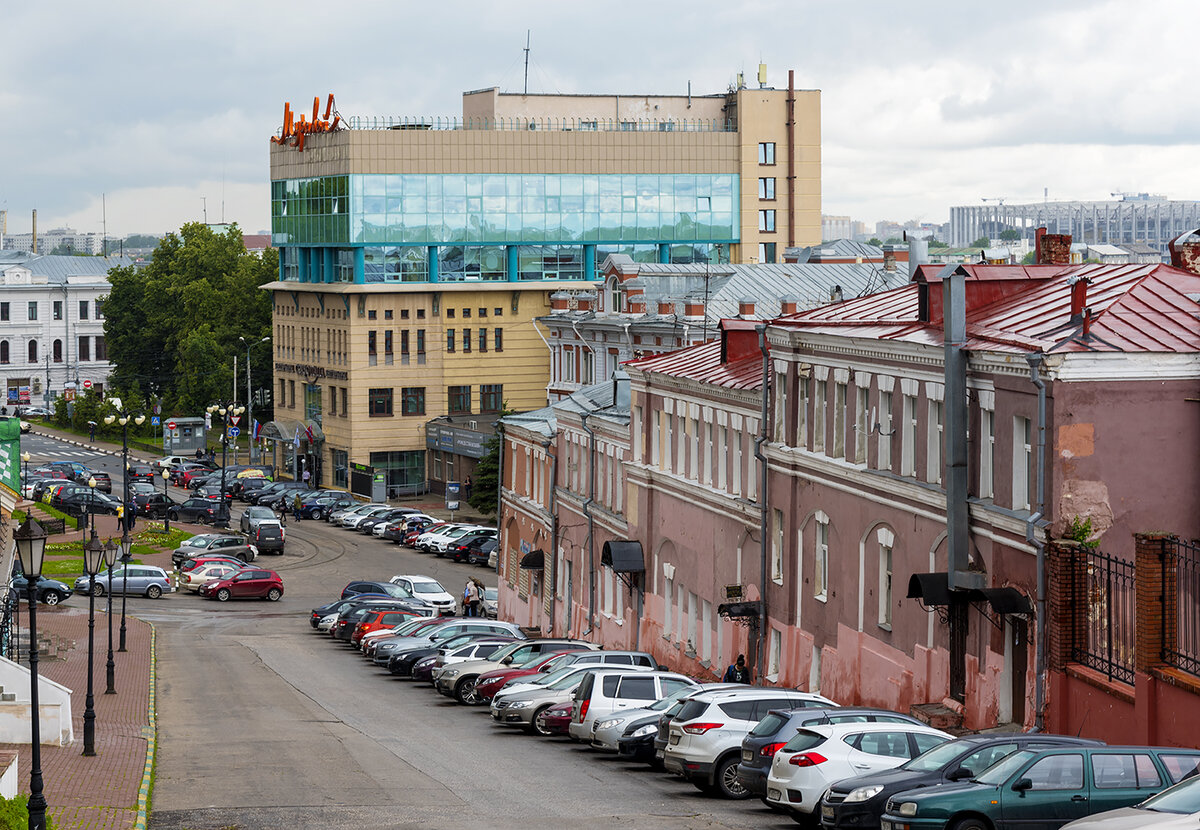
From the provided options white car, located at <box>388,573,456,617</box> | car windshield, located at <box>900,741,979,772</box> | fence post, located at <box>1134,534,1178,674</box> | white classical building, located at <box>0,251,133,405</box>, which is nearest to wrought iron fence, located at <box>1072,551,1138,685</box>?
fence post, located at <box>1134,534,1178,674</box>

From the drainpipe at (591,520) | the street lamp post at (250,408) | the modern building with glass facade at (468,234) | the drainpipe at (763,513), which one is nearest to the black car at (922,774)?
the drainpipe at (763,513)

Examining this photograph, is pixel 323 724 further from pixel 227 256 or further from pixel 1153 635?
pixel 227 256

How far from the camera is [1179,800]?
17281 mm

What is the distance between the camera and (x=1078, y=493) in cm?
2781

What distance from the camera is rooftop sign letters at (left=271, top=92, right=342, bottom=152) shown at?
11611 centimetres

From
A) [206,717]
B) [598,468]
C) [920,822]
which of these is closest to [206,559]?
[598,468]

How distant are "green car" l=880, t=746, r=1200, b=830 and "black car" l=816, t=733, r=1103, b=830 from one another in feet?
1.06

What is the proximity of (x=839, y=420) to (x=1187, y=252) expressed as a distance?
298 inches

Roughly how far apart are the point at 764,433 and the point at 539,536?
73.1 feet

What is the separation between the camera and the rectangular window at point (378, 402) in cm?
11338

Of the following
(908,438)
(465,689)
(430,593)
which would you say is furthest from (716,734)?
(430,593)

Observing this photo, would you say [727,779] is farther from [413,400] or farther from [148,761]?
[413,400]

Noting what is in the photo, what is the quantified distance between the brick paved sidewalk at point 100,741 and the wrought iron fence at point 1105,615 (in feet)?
46.6

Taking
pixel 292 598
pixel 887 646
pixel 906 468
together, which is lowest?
pixel 292 598
